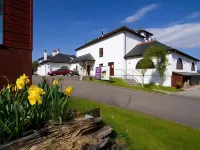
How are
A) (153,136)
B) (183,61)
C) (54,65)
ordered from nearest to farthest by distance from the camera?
(153,136) → (183,61) → (54,65)

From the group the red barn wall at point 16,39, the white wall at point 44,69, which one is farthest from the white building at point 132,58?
the red barn wall at point 16,39

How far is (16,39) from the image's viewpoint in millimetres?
5465

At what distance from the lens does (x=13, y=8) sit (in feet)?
17.7

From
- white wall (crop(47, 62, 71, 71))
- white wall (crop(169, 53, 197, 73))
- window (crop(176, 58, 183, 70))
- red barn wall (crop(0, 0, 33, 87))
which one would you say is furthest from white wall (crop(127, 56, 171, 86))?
white wall (crop(47, 62, 71, 71))

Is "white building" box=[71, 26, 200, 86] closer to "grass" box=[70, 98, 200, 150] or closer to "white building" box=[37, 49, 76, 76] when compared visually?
"white building" box=[37, 49, 76, 76]

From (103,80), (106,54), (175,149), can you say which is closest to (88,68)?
(106,54)

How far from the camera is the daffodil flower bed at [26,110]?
2532 millimetres

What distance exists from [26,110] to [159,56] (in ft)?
63.6

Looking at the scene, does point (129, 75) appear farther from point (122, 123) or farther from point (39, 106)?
point (39, 106)

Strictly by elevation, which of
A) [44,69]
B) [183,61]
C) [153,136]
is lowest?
[153,136]

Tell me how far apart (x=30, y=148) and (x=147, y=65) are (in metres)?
19.4

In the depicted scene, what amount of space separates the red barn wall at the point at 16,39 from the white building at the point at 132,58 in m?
18.9

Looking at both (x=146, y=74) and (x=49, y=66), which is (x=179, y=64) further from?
(x=49, y=66)

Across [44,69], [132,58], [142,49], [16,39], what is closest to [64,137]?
[16,39]
